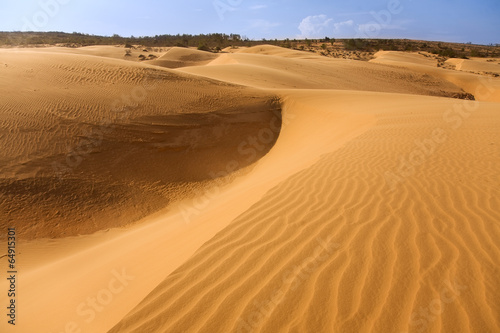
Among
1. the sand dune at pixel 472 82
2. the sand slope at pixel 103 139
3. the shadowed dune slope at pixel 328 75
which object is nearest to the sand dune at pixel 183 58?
the shadowed dune slope at pixel 328 75

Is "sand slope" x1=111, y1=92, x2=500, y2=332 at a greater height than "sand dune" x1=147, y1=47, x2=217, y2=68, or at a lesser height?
lesser

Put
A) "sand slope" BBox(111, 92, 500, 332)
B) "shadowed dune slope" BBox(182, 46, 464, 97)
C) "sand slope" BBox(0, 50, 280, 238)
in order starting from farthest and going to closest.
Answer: "shadowed dune slope" BBox(182, 46, 464, 97), "sand slope" BBox(0, 50, 280, 238), "sand slope" BBox(111, 92, 500, 332)

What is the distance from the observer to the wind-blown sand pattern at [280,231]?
2.23 m

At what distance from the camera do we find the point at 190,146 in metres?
8.45

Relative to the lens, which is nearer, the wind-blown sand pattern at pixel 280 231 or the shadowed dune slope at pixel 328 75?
the wind-blown sand pattern at pixel 280 231

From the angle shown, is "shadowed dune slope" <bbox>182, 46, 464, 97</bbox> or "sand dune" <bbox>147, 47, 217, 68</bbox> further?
"sand dune" <bbox>147, 47, 217, 68</bbox>

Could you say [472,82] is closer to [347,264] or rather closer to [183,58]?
[183,58]

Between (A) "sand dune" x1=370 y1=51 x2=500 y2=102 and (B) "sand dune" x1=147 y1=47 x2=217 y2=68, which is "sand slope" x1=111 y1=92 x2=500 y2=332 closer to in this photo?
(A) "sand dune" x1=370 y1=51 x2=500 y2=102

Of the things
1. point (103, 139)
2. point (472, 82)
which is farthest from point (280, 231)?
point (472, 82)

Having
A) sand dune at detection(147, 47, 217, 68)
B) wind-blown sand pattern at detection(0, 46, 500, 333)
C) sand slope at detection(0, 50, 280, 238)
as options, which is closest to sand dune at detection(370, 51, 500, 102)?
wind-blown sand pattern at detection(0, 46, 500, 333)

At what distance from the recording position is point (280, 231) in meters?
3.16

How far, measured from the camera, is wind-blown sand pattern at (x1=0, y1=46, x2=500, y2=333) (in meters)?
2.23

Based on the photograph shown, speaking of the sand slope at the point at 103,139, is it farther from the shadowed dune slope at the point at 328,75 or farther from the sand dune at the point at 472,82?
the sand dune at the point at 472,82

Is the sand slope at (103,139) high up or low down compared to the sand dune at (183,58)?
down
